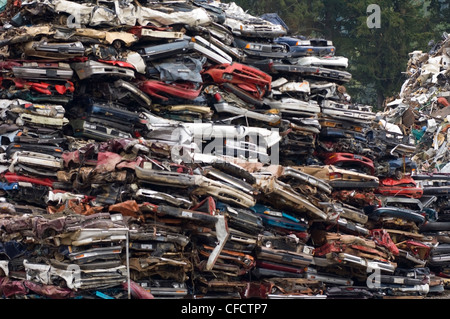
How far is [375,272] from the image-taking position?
2044cm

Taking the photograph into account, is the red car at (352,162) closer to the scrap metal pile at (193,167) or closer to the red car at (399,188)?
the scrap metal pile at (193,167)

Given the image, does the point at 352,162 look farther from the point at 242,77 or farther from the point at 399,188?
the point at 242,77

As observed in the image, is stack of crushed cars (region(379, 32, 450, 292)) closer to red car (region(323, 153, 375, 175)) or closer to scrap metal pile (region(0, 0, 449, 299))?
scrap metal pile (region(0, 0, 449, 299))

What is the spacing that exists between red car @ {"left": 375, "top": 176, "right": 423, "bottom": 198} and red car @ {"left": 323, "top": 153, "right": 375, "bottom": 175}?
495mm

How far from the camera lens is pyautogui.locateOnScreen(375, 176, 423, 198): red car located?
2270cm

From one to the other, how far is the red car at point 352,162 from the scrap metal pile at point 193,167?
59 mm

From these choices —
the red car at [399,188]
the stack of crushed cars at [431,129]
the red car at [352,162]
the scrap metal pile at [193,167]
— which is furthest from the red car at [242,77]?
the stack of crushed cars at [431,129]

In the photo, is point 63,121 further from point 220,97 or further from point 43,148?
point 220,97

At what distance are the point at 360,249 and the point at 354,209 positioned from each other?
56.2 inches

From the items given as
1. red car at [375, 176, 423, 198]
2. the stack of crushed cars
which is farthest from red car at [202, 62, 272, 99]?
the stack of crushed cars

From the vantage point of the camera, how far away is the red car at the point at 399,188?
74.5ft

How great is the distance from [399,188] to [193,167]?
691 centimetres
